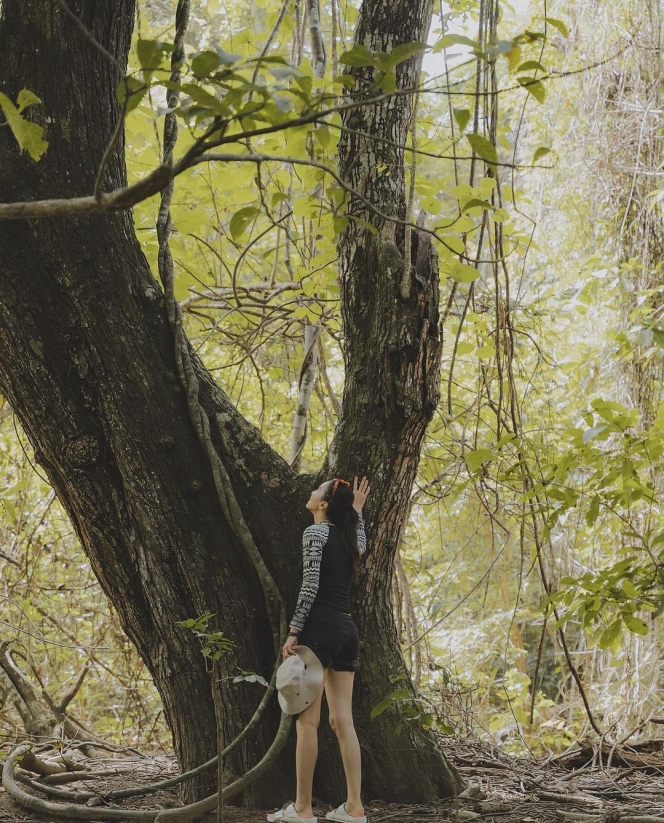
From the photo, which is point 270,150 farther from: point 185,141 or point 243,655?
point 243,655

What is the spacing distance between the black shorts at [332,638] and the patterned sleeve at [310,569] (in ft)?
0.18

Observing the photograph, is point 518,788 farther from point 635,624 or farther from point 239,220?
point 239,220

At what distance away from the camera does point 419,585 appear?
741 cm

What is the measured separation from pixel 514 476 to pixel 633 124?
9.62 feet

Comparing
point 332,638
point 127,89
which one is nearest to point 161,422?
point 332,638

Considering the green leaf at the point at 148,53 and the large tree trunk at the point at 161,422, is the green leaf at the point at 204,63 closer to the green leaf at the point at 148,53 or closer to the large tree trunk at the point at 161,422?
the green leaf at the point at 148,53

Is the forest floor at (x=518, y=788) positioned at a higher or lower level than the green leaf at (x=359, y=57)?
lower

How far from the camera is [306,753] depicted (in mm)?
2723

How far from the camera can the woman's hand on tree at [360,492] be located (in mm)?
2961

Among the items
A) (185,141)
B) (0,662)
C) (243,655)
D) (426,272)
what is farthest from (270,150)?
(0,662)

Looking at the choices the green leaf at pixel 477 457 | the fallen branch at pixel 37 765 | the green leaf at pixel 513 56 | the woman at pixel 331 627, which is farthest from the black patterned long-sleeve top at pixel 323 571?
the green leaf at pixel 513 56

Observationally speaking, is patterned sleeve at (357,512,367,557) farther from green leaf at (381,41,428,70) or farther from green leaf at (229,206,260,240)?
green leaf at (381,41,428,70)

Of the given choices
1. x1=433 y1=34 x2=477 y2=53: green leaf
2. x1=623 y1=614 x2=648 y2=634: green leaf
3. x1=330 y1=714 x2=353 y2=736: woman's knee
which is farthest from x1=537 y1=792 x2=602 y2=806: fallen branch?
x1=433 y1=34 x2=477 y2=53: green leaf

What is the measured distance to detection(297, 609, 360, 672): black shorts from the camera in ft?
9.16
